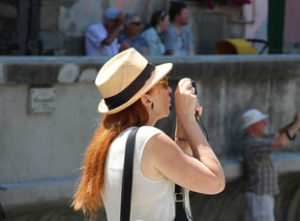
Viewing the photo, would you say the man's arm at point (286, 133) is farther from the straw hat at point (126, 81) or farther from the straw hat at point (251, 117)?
the straw hat at point (126, 81)

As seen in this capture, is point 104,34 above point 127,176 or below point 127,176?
below

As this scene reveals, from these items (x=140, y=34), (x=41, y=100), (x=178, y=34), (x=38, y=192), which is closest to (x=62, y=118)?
(x=41, y=100)

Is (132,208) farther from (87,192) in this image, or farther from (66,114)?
(66,114)

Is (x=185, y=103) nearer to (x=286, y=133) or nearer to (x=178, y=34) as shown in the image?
(x=286, y=133)

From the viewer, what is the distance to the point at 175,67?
6301mm

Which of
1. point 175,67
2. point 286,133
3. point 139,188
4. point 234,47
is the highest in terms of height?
point 139,188

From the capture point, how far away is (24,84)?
548cm

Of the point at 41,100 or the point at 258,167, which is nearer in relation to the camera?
the point at 41,100

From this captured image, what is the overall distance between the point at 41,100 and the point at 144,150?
9.07 ft

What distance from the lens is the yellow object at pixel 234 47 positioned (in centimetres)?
1102

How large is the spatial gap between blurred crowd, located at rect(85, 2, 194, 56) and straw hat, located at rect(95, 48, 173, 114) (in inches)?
212

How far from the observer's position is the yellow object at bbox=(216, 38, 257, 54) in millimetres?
11023

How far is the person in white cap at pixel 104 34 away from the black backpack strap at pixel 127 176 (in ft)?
18.6

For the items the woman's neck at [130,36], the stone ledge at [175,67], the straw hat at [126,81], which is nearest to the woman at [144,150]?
the straw hat at [126,81]
